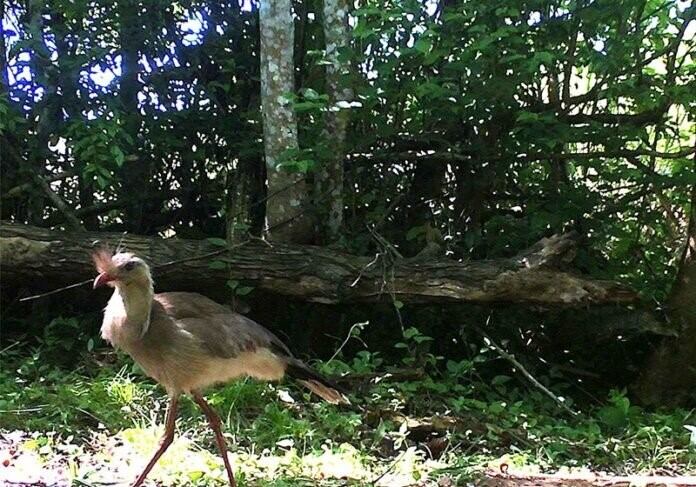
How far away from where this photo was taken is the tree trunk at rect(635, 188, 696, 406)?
4816 mm

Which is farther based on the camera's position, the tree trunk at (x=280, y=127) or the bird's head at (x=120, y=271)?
the tree trunk at (x=280, y=127)

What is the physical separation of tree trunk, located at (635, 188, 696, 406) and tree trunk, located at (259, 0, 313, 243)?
Answer: 92.1 inches

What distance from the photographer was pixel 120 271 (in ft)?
10.0

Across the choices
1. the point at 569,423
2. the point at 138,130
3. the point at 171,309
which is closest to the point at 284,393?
the point at 171,309

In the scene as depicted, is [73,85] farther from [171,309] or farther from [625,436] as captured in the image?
[625,436]

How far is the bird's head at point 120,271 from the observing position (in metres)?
3.05

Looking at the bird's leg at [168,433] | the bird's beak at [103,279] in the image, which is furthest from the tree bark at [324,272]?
the bird's beak at [103,279]

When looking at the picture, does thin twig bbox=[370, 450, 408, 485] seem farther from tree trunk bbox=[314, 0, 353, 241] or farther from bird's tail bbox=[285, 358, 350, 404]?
tree trunk bbox=[314, 0, 353, 241]

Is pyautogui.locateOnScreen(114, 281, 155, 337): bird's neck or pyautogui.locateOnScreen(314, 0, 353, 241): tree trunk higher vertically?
pyautogui.locateOnScreen(314, 0, 353, 241): tree trunk

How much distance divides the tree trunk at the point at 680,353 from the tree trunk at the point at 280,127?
2.34 m

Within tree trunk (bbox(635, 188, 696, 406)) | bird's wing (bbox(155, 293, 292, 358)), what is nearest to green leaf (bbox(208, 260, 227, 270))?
bird's wing (bbox(155, 293, 292, 358))

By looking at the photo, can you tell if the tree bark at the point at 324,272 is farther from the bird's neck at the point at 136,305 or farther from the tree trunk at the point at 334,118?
the bird's neck at the point at 136,305

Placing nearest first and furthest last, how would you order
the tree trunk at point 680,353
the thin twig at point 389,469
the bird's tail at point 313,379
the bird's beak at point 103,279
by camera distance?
the bird's beak at point 103,279 → the thin twig at point 389,469 → the bird's tail at point 313,379 → the tree trunk at point 680,353

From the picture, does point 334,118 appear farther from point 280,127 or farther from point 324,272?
point 324,272
